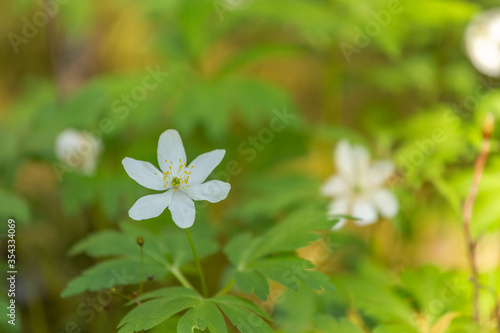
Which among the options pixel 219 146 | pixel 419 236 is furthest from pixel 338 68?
pixel 419 236

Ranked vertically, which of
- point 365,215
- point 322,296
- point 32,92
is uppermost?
point 32,92

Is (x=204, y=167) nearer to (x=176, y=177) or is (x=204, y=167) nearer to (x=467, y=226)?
(x=176, y=177)

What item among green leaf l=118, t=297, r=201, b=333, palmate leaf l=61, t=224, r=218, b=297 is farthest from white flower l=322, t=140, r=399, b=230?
green leaf l=118, t=297, r=201, b=333

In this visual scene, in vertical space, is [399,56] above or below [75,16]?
below

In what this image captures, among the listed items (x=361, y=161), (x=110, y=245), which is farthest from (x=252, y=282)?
(x=361, y=161)

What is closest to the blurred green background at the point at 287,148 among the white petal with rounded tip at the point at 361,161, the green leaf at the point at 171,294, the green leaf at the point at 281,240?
the white petal with rounded tip at the point at 361,161

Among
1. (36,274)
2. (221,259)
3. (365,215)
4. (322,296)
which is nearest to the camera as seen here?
(322,296)

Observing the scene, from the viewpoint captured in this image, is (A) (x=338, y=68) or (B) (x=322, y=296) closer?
(B) (x=322, y=296)

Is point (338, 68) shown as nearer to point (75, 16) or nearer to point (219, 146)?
point (219, 146)
